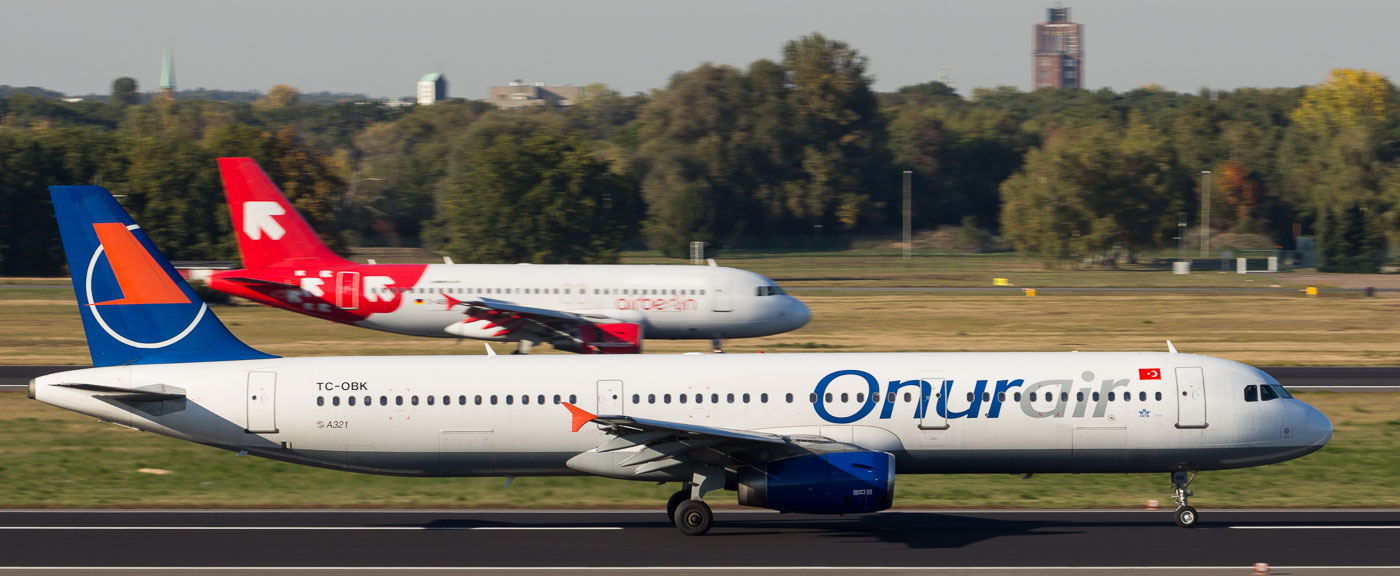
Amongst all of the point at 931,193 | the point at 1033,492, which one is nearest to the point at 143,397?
the point at 1033,492

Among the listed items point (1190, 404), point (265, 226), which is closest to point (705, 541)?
point (1190, 404)

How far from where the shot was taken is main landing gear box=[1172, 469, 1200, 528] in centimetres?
2300

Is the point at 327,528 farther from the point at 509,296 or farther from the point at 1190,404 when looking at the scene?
the point at 509,296

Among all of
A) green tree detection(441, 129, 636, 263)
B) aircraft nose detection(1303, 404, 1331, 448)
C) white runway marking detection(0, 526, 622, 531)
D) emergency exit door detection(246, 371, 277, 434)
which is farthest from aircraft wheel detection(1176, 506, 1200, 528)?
green tree detection(441, 129, 636, 263)

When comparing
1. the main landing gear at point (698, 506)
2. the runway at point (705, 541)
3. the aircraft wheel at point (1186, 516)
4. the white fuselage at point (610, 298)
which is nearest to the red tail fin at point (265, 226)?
the white fuselage at point (610, 298)

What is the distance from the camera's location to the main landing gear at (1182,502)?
23000 millimetres

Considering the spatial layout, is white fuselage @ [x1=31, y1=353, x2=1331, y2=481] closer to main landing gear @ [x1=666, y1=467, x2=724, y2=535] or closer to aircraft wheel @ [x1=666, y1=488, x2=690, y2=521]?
main landing gear @ [x1=666, y1=467, x2=724, y2=535]

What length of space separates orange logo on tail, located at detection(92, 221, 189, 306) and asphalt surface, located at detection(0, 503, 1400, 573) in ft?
13.5

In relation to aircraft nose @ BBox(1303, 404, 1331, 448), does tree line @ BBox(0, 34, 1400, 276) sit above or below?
above

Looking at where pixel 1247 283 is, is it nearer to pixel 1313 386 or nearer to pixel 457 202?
pixel 1313 386

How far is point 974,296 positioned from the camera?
259ft

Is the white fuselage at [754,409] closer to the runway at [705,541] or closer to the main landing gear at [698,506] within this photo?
the main landing gear at [698,506]

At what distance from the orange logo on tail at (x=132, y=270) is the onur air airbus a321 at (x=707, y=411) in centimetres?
63

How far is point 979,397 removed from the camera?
73.9 ft
